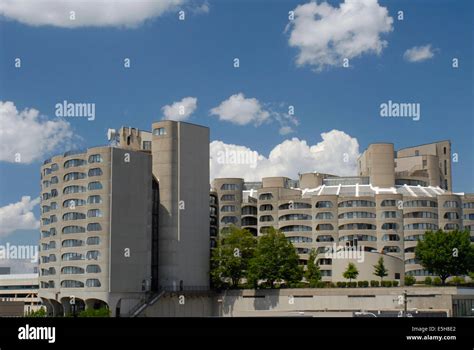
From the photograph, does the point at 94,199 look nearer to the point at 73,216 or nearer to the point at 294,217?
the point at 73,216

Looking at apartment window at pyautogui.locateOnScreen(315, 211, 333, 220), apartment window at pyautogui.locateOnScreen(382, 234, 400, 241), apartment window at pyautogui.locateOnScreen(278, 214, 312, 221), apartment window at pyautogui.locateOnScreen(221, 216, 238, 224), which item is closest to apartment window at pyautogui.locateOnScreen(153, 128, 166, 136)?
apartment window at pyautogui.locateOnScreen(221, 216, 238, 224)

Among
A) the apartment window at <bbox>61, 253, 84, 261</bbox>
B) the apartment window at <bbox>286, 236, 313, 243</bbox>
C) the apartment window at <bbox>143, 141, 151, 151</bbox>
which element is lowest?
the apartment window at <bbox>61, 253, 84, 261</bbox>

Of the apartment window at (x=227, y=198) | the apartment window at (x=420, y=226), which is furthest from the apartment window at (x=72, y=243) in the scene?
the apartment window at (x=420, y=226)

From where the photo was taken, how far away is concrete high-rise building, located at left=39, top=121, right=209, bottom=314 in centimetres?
4941

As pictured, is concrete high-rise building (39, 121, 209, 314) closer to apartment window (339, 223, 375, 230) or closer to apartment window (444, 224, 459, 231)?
apartment window (339, 223, 375, 230)

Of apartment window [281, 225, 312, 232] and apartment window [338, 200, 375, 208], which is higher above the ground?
apartment window [338, 200, 375, 208]

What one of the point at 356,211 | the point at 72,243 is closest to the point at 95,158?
the point at 72,243

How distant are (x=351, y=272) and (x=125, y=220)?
1715 cm

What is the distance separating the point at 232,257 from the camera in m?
55.6

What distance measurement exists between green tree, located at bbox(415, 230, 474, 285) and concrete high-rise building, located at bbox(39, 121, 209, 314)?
692 inches

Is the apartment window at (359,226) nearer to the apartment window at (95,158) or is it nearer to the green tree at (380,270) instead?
the green tree at (380,270)

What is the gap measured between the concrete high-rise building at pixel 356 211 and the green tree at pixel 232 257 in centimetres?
757

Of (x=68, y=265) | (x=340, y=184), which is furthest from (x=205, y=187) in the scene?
(x=340, y=184)
